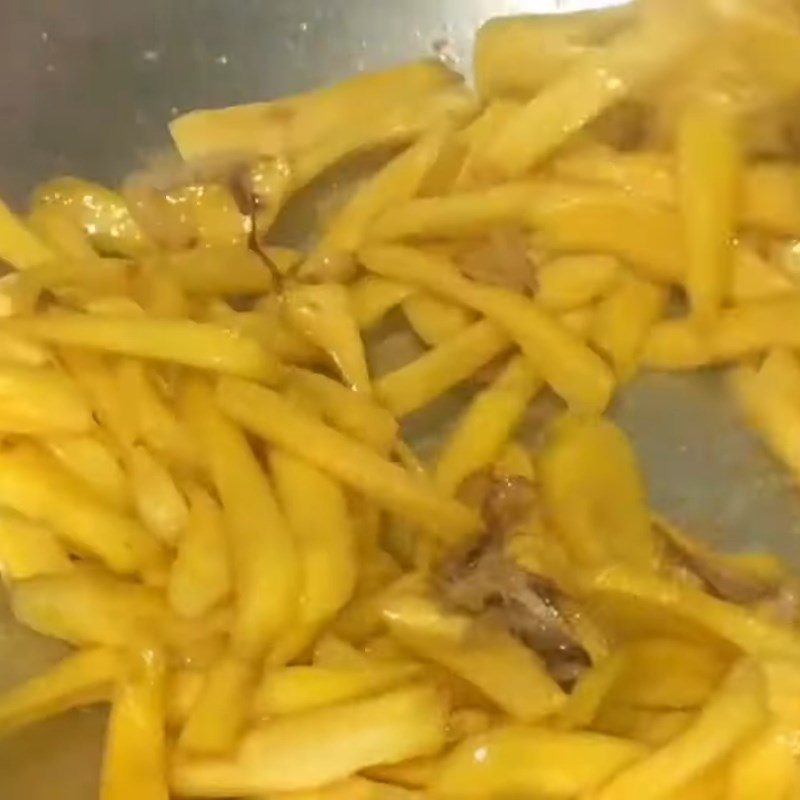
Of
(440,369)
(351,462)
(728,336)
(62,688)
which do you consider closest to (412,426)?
(440,369)

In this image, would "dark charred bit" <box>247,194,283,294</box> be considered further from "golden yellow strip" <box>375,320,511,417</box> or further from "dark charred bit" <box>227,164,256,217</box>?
"golden yellow strip" <box>375,320,511,417</box>

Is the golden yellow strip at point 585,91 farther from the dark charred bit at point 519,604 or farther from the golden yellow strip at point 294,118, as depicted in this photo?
the dark charred bit at point 519,604

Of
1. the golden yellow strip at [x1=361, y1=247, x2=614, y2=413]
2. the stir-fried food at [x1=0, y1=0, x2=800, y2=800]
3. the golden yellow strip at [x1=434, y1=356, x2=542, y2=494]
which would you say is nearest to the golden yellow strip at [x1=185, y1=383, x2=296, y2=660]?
the stir-fried food at [x1=0, y1=0, x2=800, y2=800]

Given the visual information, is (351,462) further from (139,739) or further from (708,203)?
(708,203)

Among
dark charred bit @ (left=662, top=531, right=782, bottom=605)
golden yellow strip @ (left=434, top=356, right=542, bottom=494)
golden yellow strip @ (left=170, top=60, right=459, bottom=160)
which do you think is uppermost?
golden yellow strip @ (left=170, top=60, right=459, bottom=160)

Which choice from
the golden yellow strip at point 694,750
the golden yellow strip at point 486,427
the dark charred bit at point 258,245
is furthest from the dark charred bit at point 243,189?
the golden yellow strip at point 694,750

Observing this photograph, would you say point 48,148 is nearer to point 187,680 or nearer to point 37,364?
point 37,364
